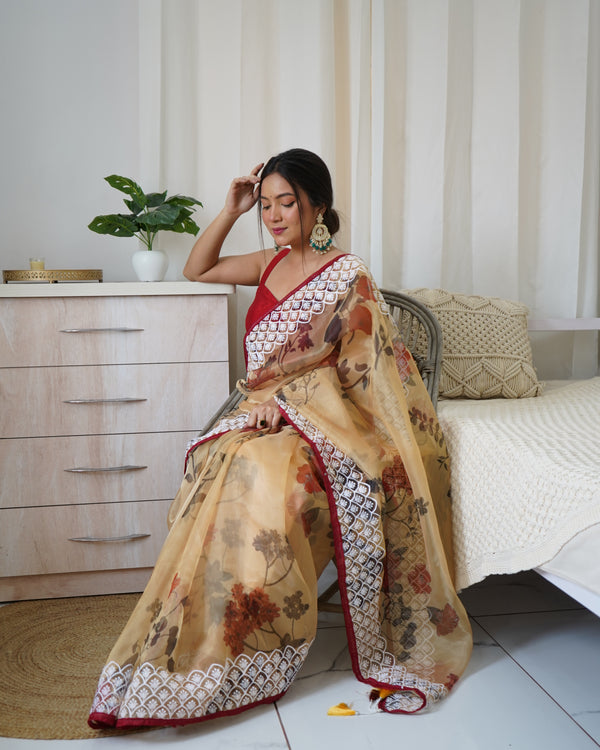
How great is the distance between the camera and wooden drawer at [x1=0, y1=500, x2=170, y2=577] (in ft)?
7.14

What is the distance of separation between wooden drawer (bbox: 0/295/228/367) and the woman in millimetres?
206

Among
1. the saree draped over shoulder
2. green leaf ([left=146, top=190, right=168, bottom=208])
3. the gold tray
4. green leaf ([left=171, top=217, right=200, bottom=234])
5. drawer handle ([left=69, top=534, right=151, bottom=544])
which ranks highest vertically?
green leaf ([left=146, top=190, right=168, bottom=208])

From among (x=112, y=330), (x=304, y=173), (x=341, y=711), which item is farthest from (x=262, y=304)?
(x=341, y=711)

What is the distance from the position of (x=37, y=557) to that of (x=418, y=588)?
1139 mm

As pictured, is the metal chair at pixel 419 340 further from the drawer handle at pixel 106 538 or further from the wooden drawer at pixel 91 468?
the drawer handle at pixel 106 538

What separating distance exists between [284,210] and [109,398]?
755mm

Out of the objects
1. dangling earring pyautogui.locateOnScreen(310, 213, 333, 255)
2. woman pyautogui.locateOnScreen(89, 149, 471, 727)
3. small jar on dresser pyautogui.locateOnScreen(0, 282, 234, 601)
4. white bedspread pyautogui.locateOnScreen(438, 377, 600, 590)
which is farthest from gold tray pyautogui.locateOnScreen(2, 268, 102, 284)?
white bedspread pyautogui.locateOnScreen(438, 377, 600, 590)

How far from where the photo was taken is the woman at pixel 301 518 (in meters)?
1.48

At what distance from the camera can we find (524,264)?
290 cm

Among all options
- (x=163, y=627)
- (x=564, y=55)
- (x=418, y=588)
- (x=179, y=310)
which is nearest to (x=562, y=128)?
(x=564, y=55)

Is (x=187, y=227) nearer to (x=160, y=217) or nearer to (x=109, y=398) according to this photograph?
(x=160, y=217)

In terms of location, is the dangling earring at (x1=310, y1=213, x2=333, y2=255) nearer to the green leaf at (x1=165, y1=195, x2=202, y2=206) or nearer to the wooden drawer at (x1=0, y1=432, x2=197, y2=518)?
the green leaf at (x1=165, y1=195, x2=202, y2=206)

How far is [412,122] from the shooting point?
2719 mm

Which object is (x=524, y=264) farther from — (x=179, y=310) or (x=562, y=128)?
(x=179, y=310)
